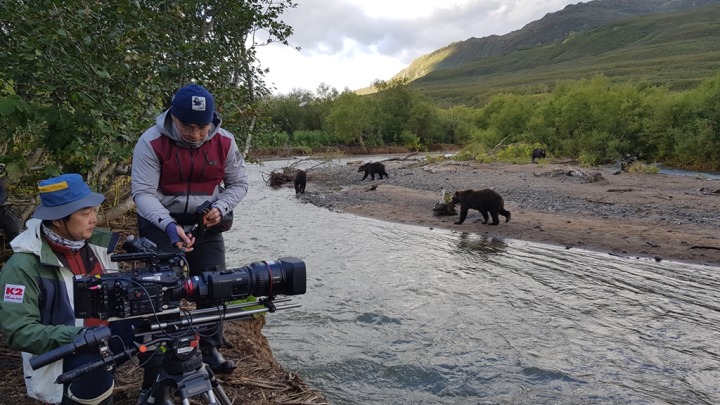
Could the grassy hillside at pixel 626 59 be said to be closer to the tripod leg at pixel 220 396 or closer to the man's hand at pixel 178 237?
the man's hand at pixel 178 237

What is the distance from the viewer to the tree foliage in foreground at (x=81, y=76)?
4.24 metres

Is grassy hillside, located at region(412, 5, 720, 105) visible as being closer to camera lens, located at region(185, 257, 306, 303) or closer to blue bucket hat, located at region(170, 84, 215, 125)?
blue bucket hat, located at region(170, 84, 215, 125)

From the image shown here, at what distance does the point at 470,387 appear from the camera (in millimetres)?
5312

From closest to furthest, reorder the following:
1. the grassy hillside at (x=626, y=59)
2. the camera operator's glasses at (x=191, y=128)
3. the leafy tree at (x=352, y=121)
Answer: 1. the camera operator's glasses at (x=191, y=128)
2. the leafy tree at (x=352, y=121)
3. the grassy hillside at (x=626, y=59)

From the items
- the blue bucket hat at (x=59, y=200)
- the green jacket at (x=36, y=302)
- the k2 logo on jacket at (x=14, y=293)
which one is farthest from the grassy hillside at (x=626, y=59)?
the k2 logo on jacket at (x=14, y=293)

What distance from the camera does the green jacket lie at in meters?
2.35

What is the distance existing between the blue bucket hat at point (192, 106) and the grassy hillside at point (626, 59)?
5671cm

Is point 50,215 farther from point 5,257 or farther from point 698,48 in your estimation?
point 698,48

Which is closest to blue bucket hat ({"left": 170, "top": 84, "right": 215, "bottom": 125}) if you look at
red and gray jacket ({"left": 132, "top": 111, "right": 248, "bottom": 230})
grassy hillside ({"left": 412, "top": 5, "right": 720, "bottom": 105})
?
red and gray jacket ({"left": 132, "top": 111, "right": 248, "bottom": 230})

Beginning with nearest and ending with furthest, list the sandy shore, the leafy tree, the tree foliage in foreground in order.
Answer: the tree foliage in foreground, the sandy shore, the leafy tree

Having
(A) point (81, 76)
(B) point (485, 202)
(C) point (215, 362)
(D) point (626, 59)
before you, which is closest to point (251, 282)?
(C) point (215, 362)

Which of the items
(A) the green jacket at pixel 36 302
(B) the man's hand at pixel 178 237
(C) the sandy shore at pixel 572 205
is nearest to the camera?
(A) the green jacket at pixel 36 302

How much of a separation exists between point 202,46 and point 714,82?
29906 mm

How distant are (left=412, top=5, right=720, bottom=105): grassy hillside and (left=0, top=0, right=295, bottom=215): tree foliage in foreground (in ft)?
181
